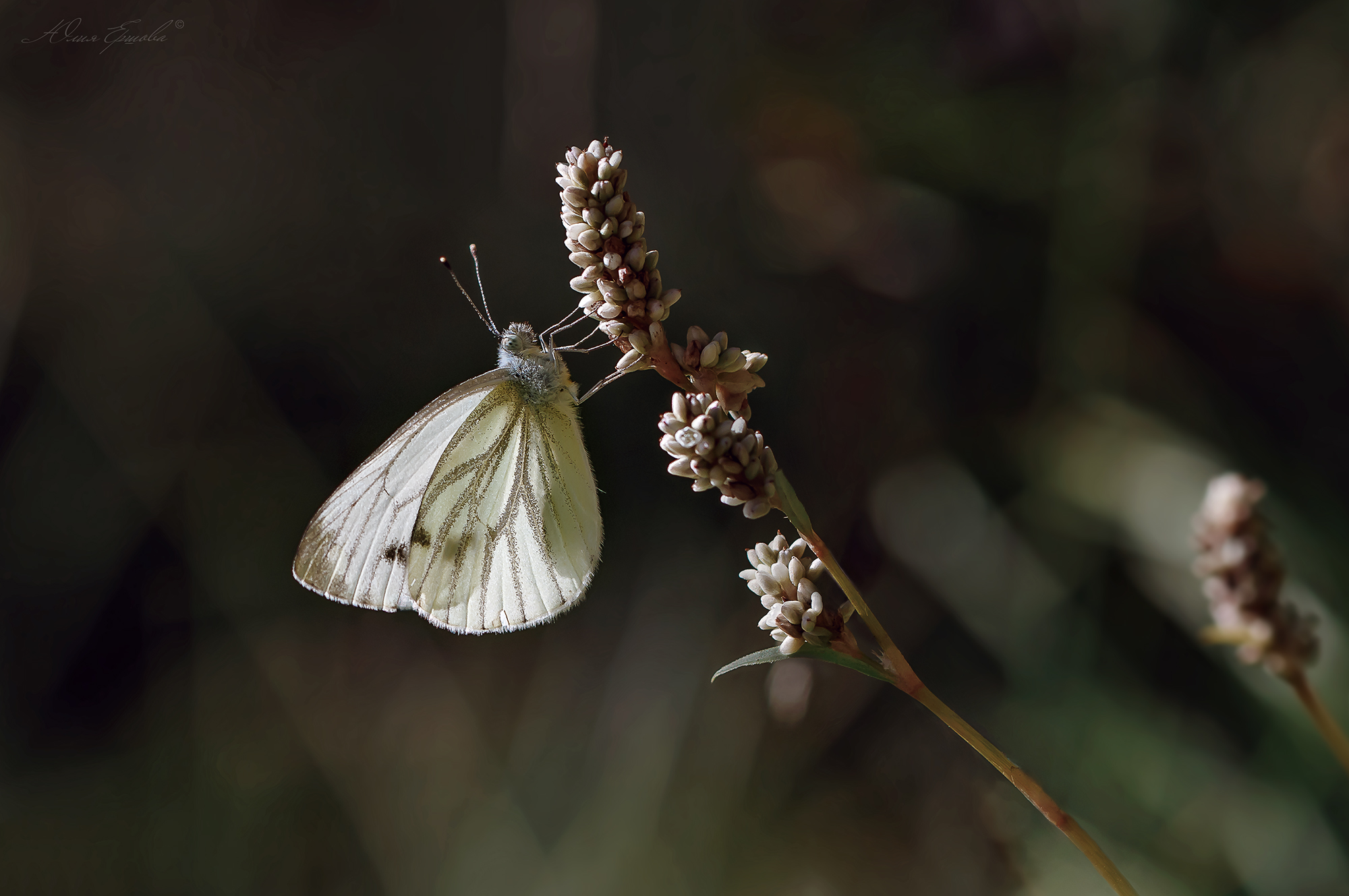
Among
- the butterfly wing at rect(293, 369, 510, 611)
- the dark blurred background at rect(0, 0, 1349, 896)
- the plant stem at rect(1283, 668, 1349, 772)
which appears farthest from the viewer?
the dark blurred background at rect(0, 0, 1349, 896)

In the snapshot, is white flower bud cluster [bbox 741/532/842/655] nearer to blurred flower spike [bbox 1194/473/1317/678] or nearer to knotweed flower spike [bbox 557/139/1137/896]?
knotweed flower spike [bbox 557/139/1137/896]

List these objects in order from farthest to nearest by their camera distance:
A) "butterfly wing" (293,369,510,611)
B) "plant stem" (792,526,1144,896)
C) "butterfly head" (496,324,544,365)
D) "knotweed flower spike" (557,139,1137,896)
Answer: "butterfly wing" (293,369,510,611), "butterfly head" (496,324,544,365), "knotweed flower spike" (557,139,1137,896), "plant stem" (792,526,1144,896)

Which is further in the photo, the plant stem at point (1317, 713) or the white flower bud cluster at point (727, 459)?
the white flower bud cluster at point (727, 459)

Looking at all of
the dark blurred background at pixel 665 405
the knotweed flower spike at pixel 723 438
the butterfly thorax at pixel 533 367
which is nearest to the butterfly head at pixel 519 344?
the butterfly thorax at pixel 533 367

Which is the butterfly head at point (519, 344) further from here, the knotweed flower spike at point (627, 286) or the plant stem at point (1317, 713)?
the plant stem at point (1317, 713)

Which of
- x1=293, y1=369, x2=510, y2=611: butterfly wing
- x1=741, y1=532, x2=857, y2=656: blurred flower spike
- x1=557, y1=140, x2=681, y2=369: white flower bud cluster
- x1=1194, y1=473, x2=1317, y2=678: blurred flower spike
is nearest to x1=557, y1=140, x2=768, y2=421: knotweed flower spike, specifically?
x1=557, y1=140, x2=681, y2=369: white flower bud cluster

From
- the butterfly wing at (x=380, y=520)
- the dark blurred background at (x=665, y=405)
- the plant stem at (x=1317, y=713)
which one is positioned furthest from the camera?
the dark blurred background at (x=665, y=405)

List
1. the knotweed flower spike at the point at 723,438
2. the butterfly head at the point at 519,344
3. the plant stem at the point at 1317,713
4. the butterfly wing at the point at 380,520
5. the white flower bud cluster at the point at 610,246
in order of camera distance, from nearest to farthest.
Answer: the plant stem at the point at 1317,713, the knotweed flower spike at the point at 723,438, the white flower bud cluster at the point at 610,246, the butterfly head at the point at 519,344, the butterfly wing at the point at 380,520
